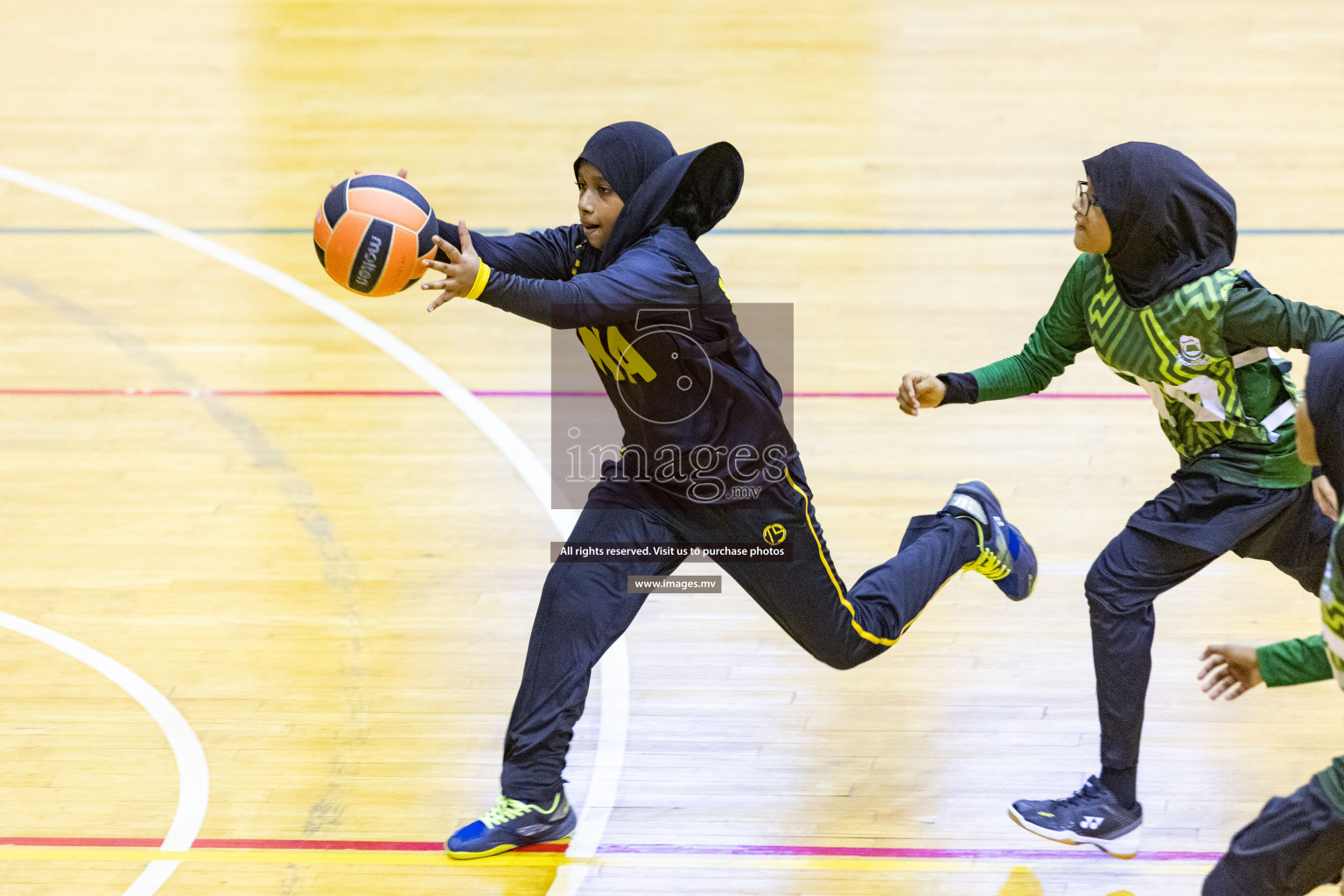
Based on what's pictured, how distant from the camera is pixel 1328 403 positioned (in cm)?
281

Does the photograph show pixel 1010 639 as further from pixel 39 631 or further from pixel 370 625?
pixel 39 631

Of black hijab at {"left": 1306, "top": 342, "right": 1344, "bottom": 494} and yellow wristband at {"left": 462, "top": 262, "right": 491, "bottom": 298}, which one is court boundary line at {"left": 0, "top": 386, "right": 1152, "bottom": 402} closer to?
yellow wristband at {"left": 462, "top": 262, "right": 491, "bottom": 298}

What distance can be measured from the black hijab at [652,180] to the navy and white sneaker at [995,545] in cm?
140

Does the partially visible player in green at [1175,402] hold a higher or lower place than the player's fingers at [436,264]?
lower

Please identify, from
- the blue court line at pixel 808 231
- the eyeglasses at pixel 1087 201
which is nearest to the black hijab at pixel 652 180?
the eyeglasses at pixel 1087 201

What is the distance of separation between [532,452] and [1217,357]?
314cm

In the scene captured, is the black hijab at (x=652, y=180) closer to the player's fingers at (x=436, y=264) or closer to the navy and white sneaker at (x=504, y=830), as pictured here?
the player's fingers at (x=436, y=264)

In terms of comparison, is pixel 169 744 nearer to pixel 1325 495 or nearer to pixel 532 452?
pixel 532 452

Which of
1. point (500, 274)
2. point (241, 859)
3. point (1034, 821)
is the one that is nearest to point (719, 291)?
point (500, 274)

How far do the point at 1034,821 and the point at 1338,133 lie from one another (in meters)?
6.12

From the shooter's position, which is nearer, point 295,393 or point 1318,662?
point 1318,662

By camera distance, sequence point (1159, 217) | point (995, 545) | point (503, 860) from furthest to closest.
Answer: point (995, 545), point (503, 860), point (1159, 217)

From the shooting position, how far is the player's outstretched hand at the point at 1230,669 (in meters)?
2.94

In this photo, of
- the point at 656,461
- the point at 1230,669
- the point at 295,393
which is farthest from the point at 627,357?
the point at 295,393
